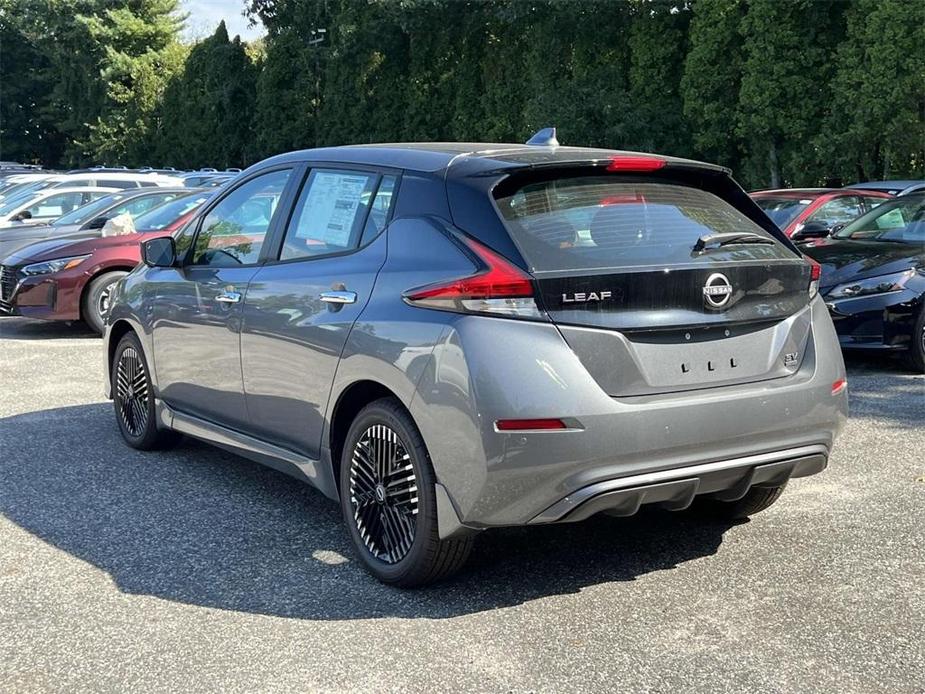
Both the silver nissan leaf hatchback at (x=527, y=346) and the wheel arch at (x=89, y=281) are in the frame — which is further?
the wheel arch at (x=89, y=281)

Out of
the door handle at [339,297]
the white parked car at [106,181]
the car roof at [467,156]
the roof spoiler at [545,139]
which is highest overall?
the roof spoiler at [545,139]

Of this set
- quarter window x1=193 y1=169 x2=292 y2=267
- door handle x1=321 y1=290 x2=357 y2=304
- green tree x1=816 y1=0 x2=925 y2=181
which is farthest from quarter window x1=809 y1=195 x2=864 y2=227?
green tree x1=816 y1=0 x2=925 y2=181

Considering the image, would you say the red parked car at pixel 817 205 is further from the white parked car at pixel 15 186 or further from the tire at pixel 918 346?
the white parked car at pixel 15 186

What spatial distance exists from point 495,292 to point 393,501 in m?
0.96

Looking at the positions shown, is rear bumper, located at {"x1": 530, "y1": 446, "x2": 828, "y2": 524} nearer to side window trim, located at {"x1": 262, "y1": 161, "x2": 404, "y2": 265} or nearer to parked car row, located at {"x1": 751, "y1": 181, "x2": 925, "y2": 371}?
side window trim, located at {"x1": 262, "y1": 161, "x2": 404, "y2": 265}

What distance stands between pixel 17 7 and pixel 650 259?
57.8 m

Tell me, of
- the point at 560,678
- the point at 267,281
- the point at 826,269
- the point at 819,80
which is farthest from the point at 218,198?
the point at 819,80

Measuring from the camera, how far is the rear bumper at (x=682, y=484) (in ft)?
12.4

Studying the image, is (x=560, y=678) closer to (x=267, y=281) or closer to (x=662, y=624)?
(x=662, y=624)

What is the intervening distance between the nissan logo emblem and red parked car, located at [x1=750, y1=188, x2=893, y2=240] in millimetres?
6959

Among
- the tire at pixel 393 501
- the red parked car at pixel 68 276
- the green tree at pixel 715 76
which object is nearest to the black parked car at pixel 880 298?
the tire at pixel 393 501

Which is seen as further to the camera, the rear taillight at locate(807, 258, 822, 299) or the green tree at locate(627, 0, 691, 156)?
the green tree at locate(627, 0, 691, 156)

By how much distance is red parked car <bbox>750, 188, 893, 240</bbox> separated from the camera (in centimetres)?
1104

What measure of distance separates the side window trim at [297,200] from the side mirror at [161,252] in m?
0.93
